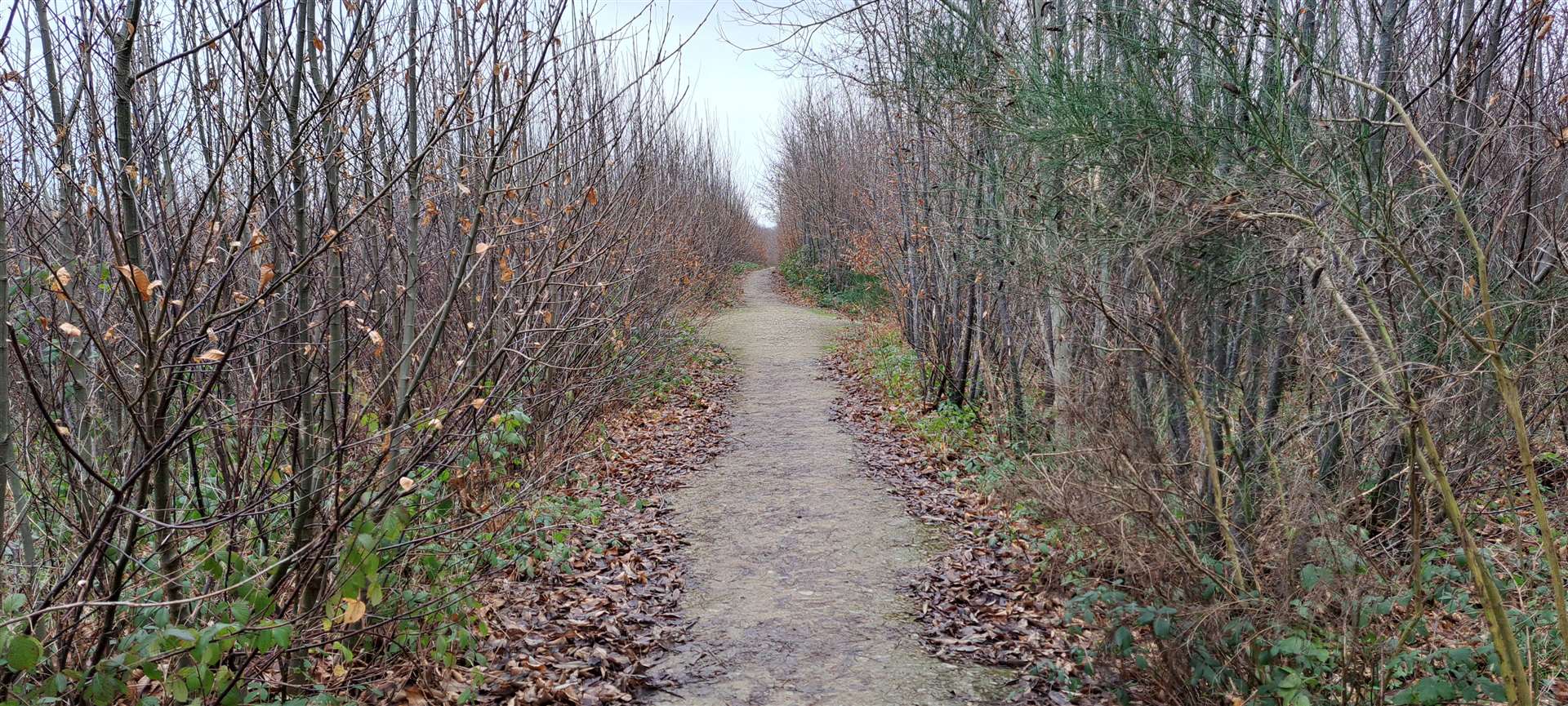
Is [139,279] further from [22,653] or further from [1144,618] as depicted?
[1144,618]

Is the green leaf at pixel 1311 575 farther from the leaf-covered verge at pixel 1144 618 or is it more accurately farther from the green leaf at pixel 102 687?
the green leaf at pixel 102 687

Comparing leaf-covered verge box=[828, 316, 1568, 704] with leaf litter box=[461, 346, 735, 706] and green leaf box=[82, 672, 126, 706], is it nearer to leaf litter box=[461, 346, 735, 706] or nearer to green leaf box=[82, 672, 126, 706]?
leaf litter box=[461, 346, 735, 706]

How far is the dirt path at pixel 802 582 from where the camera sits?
4.16 m

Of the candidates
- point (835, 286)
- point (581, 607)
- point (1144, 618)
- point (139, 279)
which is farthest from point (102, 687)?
point (835, 286)

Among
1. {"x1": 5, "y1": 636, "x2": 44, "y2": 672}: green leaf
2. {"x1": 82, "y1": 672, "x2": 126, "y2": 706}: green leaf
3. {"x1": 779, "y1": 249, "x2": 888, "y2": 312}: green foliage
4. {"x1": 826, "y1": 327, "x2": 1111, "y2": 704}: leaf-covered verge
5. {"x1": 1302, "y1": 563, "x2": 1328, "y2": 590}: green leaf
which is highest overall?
{"x1": 779, "y1": 249, "x2": 888, "y2": 312}: green foliage

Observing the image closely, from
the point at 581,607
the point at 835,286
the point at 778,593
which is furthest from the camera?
the point at 835,286

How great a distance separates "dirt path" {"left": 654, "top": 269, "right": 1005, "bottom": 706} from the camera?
4.16 metres

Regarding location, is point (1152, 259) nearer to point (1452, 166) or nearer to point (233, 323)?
point (1452, 166)

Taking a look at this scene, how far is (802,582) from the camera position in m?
5.51

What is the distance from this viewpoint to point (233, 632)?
7.31 feet

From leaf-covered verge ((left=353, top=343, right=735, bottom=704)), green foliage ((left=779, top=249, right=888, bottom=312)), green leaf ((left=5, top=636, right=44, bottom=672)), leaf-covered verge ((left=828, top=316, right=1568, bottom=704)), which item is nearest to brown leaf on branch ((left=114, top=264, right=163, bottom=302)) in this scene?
green leaf ((left=5, top=636, right=44, bottom=672))

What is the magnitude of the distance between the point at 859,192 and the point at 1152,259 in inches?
490

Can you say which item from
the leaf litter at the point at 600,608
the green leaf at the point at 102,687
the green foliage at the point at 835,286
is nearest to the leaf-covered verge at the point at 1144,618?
the leaf litter at the point at 600,608

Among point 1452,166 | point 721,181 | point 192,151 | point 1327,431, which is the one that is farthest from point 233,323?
point 721,181
